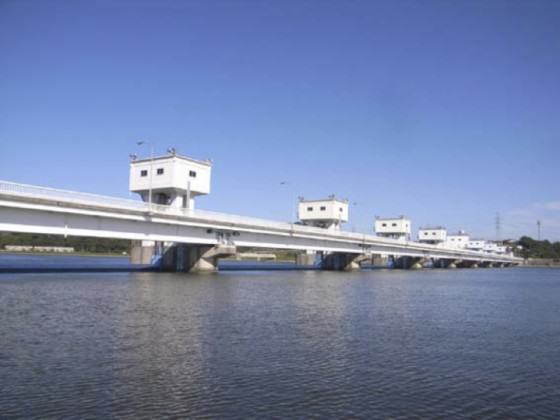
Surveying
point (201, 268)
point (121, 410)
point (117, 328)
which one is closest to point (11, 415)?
point (121, 410)

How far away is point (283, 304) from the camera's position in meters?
36.3

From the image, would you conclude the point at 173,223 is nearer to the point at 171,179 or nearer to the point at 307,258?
the point at 171,179

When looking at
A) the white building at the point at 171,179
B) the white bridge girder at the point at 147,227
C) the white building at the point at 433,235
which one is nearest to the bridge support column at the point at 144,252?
the white building at the point at 171,179

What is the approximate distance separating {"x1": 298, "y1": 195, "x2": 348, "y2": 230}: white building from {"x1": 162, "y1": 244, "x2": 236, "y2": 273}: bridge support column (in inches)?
1742

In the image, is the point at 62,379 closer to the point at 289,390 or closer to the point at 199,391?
the point at 199,391

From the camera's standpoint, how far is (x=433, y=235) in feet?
615

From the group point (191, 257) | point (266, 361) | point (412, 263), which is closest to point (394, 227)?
point (412, 263)

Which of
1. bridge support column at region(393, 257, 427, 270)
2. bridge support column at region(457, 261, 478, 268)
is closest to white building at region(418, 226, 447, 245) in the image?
bridge support column at region(457, 261, 478, 268)

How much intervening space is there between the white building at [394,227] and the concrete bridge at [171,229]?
28848mm

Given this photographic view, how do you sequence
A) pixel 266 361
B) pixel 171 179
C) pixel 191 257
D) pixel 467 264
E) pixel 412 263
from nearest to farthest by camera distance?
pixel 266 361
pixel 171 179
pixel 191 257
pixel 412 263
pixel 467 264

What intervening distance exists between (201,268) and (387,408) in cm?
6227

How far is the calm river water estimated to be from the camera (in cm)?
1359

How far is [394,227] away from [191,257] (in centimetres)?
8833

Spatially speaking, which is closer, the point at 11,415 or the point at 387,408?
the point at 11,415
